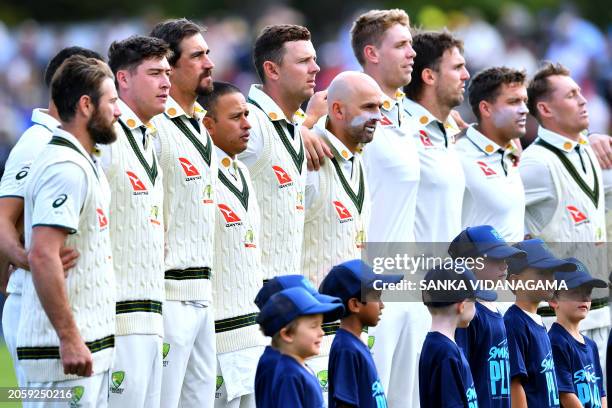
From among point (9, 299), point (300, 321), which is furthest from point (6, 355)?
point (300, 321)

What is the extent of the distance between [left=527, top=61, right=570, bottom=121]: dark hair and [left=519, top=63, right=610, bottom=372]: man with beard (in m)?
0.08

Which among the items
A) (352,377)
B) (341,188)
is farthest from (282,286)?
(341,188)

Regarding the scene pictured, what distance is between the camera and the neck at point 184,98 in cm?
918

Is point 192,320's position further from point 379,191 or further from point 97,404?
point 379,191

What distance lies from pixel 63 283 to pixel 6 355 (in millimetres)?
9310

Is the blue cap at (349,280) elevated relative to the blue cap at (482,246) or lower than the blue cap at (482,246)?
lower

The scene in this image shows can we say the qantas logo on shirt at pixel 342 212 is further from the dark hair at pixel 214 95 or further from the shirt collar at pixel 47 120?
the shirt collar at pixel 47 120

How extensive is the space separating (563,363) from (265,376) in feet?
9.11

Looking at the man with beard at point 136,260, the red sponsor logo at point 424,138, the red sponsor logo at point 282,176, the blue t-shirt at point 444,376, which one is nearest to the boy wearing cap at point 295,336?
the blue t-shirt at point 444,376

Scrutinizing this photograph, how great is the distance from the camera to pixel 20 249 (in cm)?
793

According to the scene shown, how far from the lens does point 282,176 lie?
9.37 meters

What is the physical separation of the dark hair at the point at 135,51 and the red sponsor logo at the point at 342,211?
146cm

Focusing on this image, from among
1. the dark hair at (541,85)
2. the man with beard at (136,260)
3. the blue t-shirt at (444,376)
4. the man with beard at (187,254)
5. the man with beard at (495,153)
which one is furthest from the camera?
the dark hair at (541,85)

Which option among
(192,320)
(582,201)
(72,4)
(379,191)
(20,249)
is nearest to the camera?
(20,249)
